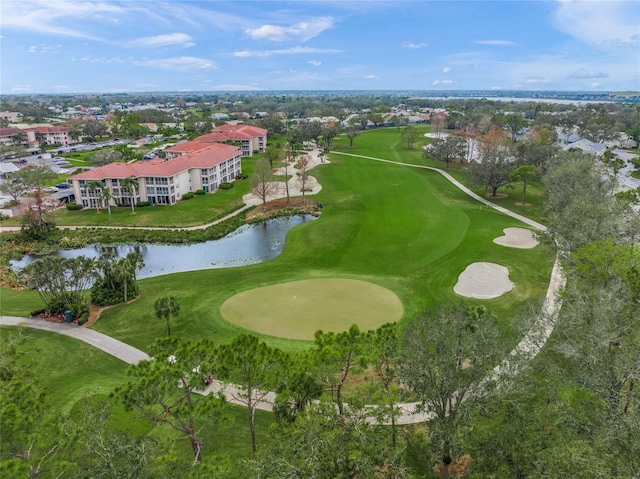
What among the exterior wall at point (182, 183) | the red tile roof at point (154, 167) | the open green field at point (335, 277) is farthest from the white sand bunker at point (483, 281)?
the exterior wall at point (182, 183)

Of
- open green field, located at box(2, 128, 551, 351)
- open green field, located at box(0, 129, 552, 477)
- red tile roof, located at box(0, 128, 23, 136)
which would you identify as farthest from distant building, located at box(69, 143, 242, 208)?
red tile roof, located at box(0, 128, 23, 136)

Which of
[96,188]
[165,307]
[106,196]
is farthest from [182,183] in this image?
[165,307]

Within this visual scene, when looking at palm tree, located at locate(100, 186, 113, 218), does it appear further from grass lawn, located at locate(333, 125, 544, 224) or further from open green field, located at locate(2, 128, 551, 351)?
grass lawn, located at locate(333, 125, 544, 224)

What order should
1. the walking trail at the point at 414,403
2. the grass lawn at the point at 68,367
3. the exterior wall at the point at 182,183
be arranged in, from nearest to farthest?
the walking trail at the point at 414,403 < the grass lawn at the point at 68,367 < the exterior wall at the point at 182,183

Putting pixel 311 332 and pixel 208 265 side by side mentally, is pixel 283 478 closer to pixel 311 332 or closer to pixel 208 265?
pixel 311 332

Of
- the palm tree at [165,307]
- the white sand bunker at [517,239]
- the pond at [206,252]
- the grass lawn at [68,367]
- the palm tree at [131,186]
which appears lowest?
the pond at [206,252]

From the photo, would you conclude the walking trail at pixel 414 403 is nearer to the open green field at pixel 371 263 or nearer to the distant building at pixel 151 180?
the open green field at pixel 371 263

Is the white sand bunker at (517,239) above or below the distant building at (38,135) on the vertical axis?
below
